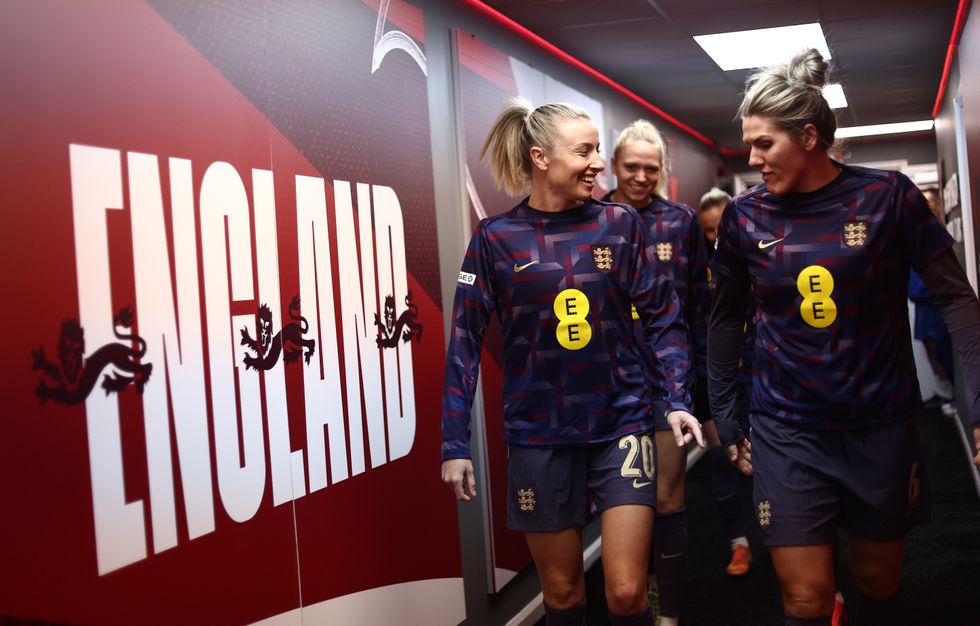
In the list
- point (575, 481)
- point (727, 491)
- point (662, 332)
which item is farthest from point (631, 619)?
point (727, 491)

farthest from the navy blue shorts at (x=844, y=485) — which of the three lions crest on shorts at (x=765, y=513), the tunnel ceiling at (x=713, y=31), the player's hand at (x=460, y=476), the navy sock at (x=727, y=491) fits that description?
the navy sock at (x=727, y=491)

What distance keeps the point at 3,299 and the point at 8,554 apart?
0.41 m

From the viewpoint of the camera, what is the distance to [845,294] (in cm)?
226

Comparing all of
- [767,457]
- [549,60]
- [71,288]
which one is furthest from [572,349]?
[549,60]

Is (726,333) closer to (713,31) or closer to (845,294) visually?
(845,294)

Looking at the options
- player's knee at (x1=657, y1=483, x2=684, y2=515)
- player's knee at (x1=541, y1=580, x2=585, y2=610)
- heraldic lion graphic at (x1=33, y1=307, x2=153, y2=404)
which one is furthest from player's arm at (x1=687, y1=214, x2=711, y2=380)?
heraldic lion graphic at (x1=33, y1=307, x2=153, y2=404)

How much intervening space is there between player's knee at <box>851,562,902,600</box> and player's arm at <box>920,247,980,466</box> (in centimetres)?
38

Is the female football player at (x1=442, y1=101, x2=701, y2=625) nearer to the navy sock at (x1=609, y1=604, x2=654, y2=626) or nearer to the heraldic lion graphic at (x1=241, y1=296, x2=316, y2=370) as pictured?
the navy sock at (x1=609, y1=604, x2=654, y2=626)

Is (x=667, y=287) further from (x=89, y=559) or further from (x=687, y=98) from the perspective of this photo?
(x=687, y=98)

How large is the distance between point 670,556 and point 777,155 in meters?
1.52

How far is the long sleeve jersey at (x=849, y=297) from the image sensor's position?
2.26m

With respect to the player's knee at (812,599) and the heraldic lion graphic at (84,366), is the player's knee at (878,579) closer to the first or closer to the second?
the player's knee at (812,599)

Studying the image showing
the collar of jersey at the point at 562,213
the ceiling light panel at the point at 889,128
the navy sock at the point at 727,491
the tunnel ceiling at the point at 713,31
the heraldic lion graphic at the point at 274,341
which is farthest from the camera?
the ceiling light panel at the point at 889,128

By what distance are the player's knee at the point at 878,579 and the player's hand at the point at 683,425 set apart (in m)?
0.50
